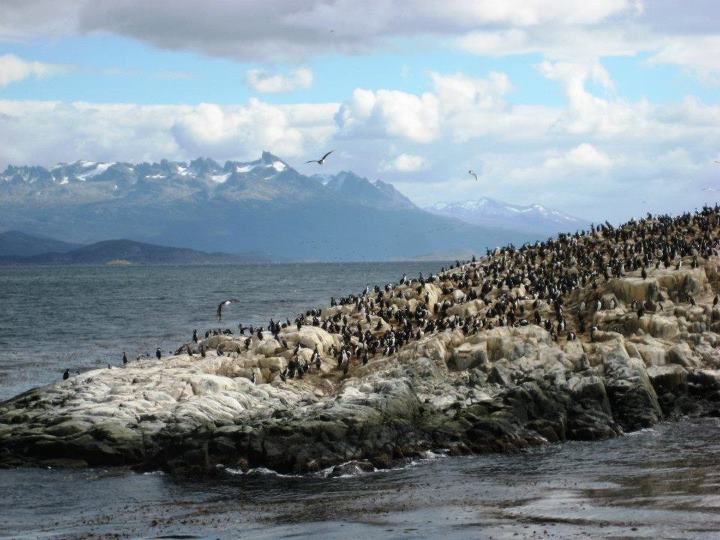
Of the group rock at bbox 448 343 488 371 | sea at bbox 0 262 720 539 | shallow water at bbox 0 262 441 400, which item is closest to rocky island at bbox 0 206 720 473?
rock at bbox 448 343 488 371

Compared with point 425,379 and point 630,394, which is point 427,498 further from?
point 630,394

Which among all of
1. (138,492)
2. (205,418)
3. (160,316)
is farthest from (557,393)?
(160,316)

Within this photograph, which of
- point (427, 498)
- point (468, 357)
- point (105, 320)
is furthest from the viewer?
point (105, 320)

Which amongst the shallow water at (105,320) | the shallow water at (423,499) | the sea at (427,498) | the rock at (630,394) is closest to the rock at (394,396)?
the rock at (630,394)

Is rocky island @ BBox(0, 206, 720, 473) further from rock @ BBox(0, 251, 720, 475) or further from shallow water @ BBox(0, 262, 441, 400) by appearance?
shallow water @ BBox(0, 262, 441, 400)

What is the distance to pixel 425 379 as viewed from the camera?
51031 mm

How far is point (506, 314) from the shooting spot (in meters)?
59.2

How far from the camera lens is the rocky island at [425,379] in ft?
139

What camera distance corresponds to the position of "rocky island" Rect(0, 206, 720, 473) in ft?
139

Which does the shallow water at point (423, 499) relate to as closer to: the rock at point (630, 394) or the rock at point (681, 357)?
the rock at point (630, 394)

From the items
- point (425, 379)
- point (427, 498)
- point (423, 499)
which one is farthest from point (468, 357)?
point (423, 499)

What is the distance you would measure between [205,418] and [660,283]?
29923mm

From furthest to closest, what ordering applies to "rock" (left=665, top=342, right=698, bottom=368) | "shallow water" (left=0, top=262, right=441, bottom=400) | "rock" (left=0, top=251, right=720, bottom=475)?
"shallow water" (left=0, top=262, right=441, bottom=400)
"rock" (left=665, top=342, right=698, bottom=368)
"rock" (left=0, top=251, right=720, bottom=475)

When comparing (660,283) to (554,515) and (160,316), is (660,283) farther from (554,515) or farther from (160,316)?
(160,316)
